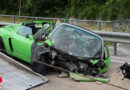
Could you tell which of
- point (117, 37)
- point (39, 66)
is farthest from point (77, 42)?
point (117, 37)

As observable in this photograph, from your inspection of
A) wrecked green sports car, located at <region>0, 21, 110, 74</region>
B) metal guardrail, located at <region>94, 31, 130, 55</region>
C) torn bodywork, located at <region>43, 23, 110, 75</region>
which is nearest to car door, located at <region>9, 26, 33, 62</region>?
wrecked green sports car, located at <region>0, 21, 110, 74</region>

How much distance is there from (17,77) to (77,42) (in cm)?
187

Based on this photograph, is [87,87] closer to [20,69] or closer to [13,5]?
[20,69]

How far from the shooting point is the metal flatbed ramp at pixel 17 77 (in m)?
4.55

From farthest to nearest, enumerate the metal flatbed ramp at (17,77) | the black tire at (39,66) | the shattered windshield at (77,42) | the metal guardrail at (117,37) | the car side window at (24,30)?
the metal guardrail at (117,37)
the car side window at (24,30)
the shattered windshield at (77,42)
the black tire at (39,66)
the metal flatbed ramp at (17,77)

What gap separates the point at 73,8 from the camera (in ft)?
89.8

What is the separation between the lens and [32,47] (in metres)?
5.63

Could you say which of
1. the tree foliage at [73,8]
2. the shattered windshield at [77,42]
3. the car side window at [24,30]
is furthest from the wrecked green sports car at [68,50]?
the tree foliage at [73,8]

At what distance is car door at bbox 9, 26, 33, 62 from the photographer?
585cm

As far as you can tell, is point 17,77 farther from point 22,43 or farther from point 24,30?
point 24,30

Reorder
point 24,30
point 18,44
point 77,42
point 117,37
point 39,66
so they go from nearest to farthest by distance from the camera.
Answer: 1. point 39,66
2. point 77,42
3. point 18,44
4. point 24,30
5. point 117,37

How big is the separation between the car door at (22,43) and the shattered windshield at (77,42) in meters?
0.74

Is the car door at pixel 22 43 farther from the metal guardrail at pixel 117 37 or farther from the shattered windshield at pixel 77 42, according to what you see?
the metal guardrail at pixel 117 37

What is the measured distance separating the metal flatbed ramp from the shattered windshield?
40.4 inches
